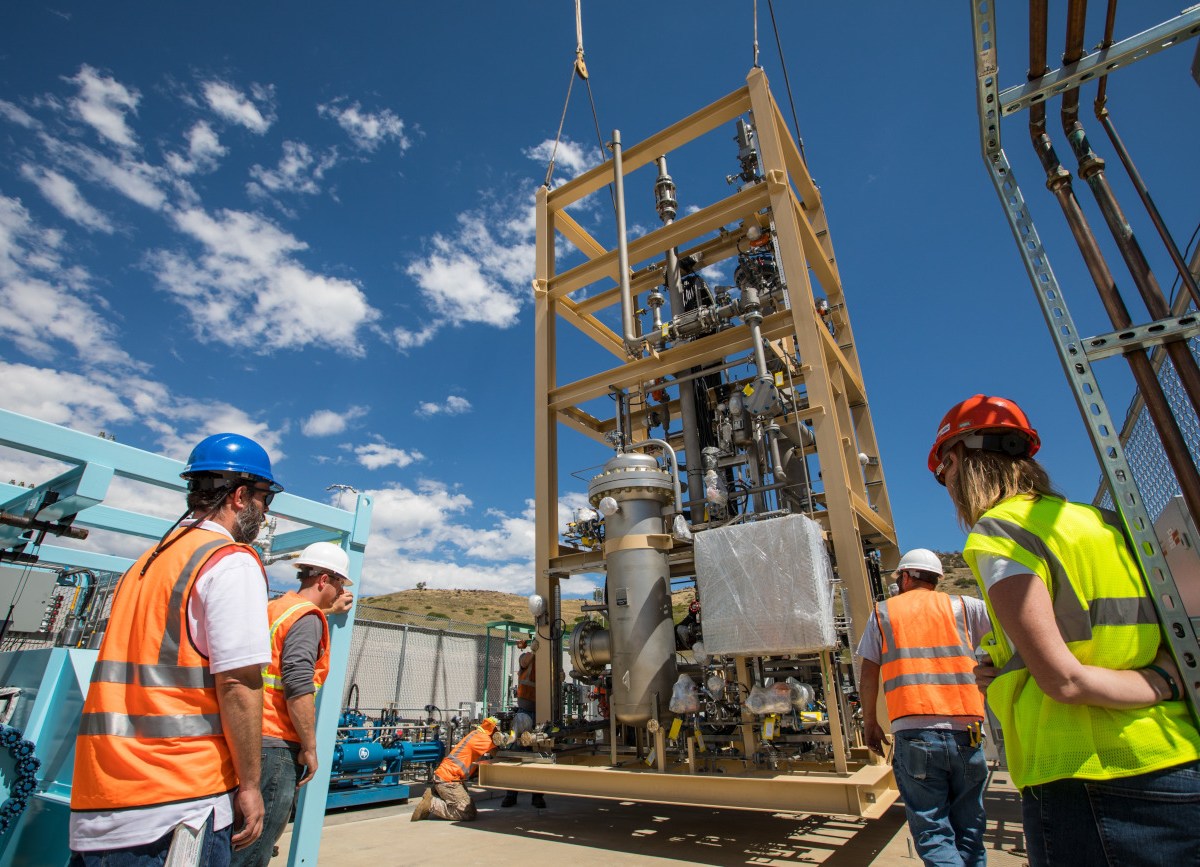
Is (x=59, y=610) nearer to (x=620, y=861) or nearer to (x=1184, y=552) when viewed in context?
(x=620, y=861)

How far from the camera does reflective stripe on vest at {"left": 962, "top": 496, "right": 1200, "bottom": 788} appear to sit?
1.43 metres

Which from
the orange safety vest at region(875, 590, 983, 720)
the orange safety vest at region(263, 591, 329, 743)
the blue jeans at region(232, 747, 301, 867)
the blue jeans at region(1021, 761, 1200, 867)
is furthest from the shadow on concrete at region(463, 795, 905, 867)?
the blue jeans at region(1021, 761, 1200, 867)

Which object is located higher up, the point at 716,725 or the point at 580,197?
the point at 580,197

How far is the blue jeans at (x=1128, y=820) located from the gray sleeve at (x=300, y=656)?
287 cm

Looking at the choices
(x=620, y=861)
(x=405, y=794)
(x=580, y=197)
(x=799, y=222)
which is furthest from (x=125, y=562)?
(x=799, y=222)

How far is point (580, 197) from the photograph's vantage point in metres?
11.7

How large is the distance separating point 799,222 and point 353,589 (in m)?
7.64

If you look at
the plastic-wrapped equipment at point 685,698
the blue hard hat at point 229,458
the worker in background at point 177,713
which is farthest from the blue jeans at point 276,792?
the plastic-wrapped equipment at point 685,698

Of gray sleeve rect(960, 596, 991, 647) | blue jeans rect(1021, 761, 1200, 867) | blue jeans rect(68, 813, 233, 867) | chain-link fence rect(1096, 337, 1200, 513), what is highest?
chain-link fence rect(1096, 337, 1200, 513)

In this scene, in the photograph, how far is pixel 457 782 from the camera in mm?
7527

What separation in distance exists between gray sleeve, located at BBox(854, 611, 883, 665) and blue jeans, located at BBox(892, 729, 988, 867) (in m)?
0.46

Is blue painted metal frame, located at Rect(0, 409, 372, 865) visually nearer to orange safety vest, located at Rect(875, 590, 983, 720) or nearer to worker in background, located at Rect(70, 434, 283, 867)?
worker in background, located at Rect(70, 434, 283, 867)

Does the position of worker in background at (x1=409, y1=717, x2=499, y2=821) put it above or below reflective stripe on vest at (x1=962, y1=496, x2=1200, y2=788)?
below

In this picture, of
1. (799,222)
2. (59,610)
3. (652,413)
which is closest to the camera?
(799,222)
